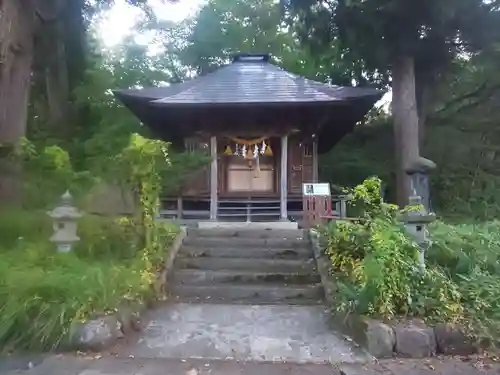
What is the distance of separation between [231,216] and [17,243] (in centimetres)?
594

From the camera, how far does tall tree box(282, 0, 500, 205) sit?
11633mm

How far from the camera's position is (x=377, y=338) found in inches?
168

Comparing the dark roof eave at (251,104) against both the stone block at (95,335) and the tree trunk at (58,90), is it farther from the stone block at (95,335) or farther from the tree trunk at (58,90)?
the stone block at (95,335)

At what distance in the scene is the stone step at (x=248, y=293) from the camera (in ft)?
20.5

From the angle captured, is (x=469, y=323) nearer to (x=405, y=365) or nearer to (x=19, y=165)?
(x=405, y=365)

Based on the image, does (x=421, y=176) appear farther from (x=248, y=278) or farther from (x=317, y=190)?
(x=248, y=278)

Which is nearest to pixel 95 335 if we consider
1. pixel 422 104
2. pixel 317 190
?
pixel 317 190

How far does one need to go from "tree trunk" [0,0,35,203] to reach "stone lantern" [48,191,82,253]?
3131 millimetres

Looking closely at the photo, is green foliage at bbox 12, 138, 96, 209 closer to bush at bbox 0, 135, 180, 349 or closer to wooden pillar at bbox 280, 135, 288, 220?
bush at bbox 0, 135, 180, 349

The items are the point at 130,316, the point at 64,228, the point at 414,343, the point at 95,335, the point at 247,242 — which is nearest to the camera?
the point at 414,343

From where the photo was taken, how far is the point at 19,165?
841 cm

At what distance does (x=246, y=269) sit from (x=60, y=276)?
9.88 feet

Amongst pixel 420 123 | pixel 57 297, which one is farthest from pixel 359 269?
pixel 420 123

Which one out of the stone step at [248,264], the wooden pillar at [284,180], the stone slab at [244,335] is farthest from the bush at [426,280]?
the wooden pillar at [284,180]
